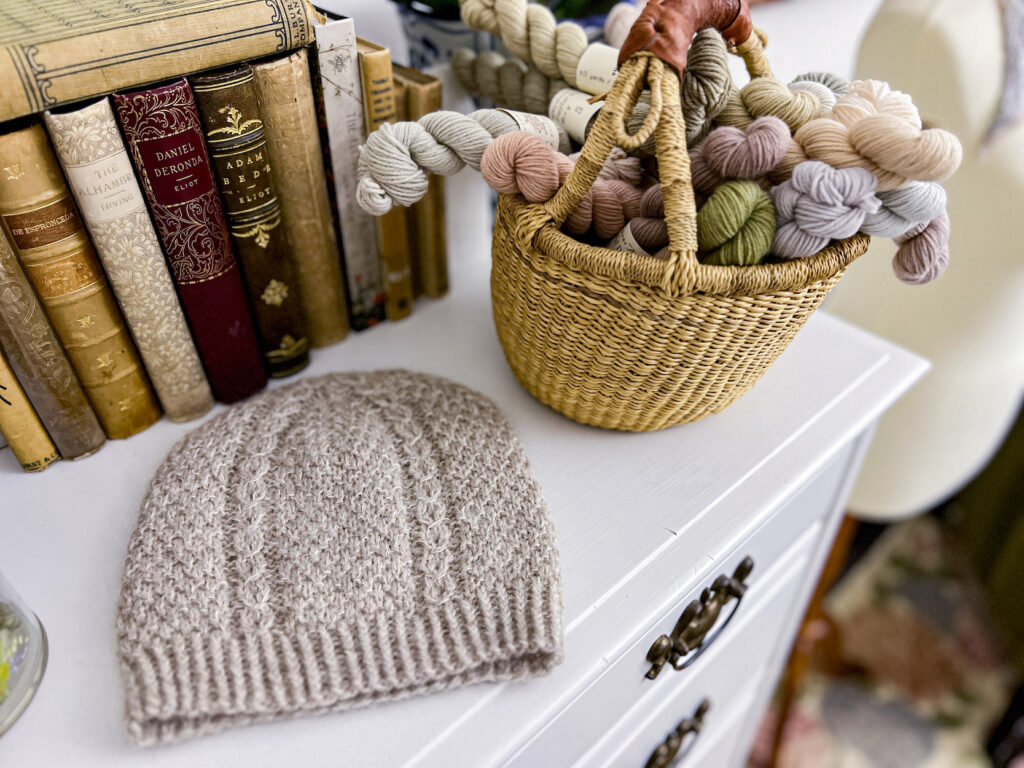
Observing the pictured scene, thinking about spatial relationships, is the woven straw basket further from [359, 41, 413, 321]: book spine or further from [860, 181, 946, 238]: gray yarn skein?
[359, 41, 413, 321]: book spine

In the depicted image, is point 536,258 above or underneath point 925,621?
above

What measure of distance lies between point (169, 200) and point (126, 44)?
9 cm

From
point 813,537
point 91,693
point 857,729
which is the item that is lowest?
point 857,729

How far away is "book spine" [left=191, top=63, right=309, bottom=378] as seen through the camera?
1.45 ft

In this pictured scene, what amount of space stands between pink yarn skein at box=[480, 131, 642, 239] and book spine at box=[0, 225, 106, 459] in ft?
0.95

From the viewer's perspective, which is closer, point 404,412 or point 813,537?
point 404,412

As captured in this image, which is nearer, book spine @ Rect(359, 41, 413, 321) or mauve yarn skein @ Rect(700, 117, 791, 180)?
mauve yarn skein @ Rect(700, 117, 791, 180)

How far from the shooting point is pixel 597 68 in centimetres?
52

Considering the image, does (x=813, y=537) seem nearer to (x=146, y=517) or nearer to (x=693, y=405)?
(x=693, y=405)

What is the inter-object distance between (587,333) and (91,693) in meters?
0.34

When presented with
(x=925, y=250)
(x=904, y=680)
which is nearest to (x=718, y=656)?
(x=925, y=250)

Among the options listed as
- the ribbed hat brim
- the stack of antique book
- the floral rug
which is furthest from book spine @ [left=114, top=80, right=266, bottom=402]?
the floral rug

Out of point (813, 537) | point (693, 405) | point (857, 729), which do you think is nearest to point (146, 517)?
point (693, 405)

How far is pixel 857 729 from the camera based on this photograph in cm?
123
